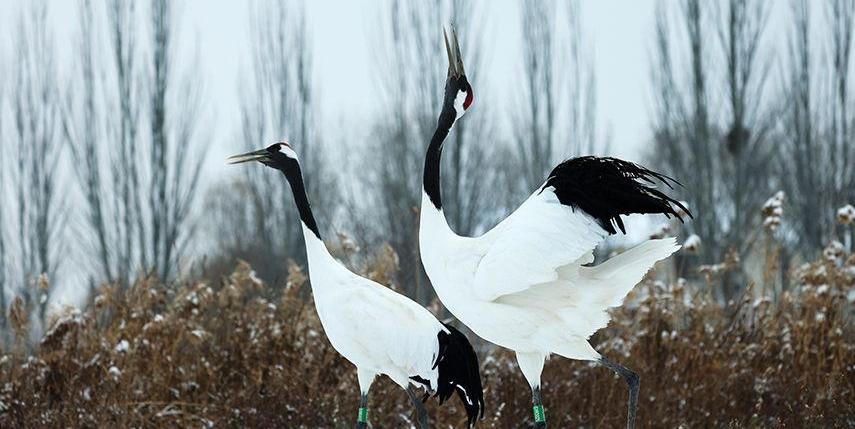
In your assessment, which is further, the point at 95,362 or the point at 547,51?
the point at 547,51

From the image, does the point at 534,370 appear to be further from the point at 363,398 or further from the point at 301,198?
the point at 301,198

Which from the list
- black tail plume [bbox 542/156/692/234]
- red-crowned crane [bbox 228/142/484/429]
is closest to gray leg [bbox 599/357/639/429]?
black tail plume [bbox 542/156/692/234]

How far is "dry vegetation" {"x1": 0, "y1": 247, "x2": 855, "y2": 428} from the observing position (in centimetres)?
630

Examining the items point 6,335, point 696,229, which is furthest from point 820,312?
point 696,229

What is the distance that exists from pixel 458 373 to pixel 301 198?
1.11m

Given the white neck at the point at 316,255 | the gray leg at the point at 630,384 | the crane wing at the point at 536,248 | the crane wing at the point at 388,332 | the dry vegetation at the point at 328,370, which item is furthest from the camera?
the dry vegetation at the point at 328,370

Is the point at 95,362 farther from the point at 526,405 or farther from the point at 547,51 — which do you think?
the point at 547,51

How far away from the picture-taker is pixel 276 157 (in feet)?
16.5

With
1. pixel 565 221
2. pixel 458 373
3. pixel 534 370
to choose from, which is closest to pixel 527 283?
pixel 565 221

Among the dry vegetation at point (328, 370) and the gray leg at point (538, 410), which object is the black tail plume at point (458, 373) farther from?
the dry vegetation at point (328, 370)

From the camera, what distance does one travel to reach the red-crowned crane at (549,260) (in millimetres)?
3914

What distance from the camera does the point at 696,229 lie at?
1577 cm

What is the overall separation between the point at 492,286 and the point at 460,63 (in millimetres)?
1060

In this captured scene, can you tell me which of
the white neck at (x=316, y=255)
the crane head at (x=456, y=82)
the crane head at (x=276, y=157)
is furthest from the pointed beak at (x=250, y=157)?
the crane head at (x=456, y=82)
